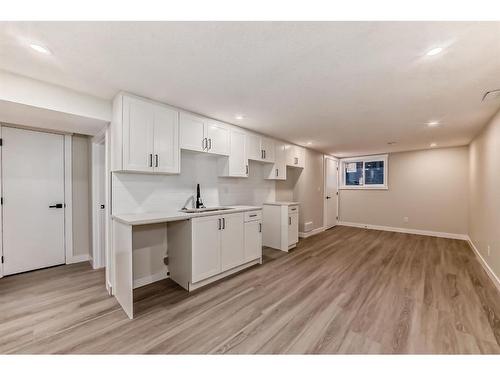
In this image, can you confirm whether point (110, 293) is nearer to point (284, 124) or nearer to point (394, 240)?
point (284, 124)

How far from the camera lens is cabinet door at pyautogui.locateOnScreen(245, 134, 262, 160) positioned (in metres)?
3.67

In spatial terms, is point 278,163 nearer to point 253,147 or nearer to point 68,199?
point 253,147

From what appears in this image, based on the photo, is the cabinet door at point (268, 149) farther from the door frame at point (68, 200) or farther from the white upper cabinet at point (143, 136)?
the door frame at point (68, 200)

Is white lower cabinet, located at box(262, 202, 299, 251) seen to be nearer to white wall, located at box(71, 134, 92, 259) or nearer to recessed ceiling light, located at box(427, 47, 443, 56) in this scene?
recessed ceiling light, located at box(427, 47, 443, 56)

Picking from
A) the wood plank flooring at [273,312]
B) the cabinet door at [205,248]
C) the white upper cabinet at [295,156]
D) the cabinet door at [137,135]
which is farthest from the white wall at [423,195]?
the cabinet door at [137,135]

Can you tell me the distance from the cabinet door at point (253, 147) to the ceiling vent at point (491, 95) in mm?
2887

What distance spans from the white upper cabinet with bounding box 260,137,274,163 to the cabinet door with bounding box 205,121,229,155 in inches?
35.8

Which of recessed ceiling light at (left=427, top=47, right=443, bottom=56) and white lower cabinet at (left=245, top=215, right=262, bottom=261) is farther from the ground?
recessed ceiling light at (left=427, top=47, right=443, bottom=56)

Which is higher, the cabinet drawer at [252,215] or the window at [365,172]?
the window at [365,172]

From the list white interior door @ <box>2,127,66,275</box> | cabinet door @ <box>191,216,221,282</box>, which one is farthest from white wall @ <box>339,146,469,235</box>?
white interior door @ <box>2,127,66,275</box>

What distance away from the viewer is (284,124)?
3.40 meters

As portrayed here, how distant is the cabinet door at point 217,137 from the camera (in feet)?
9.97
